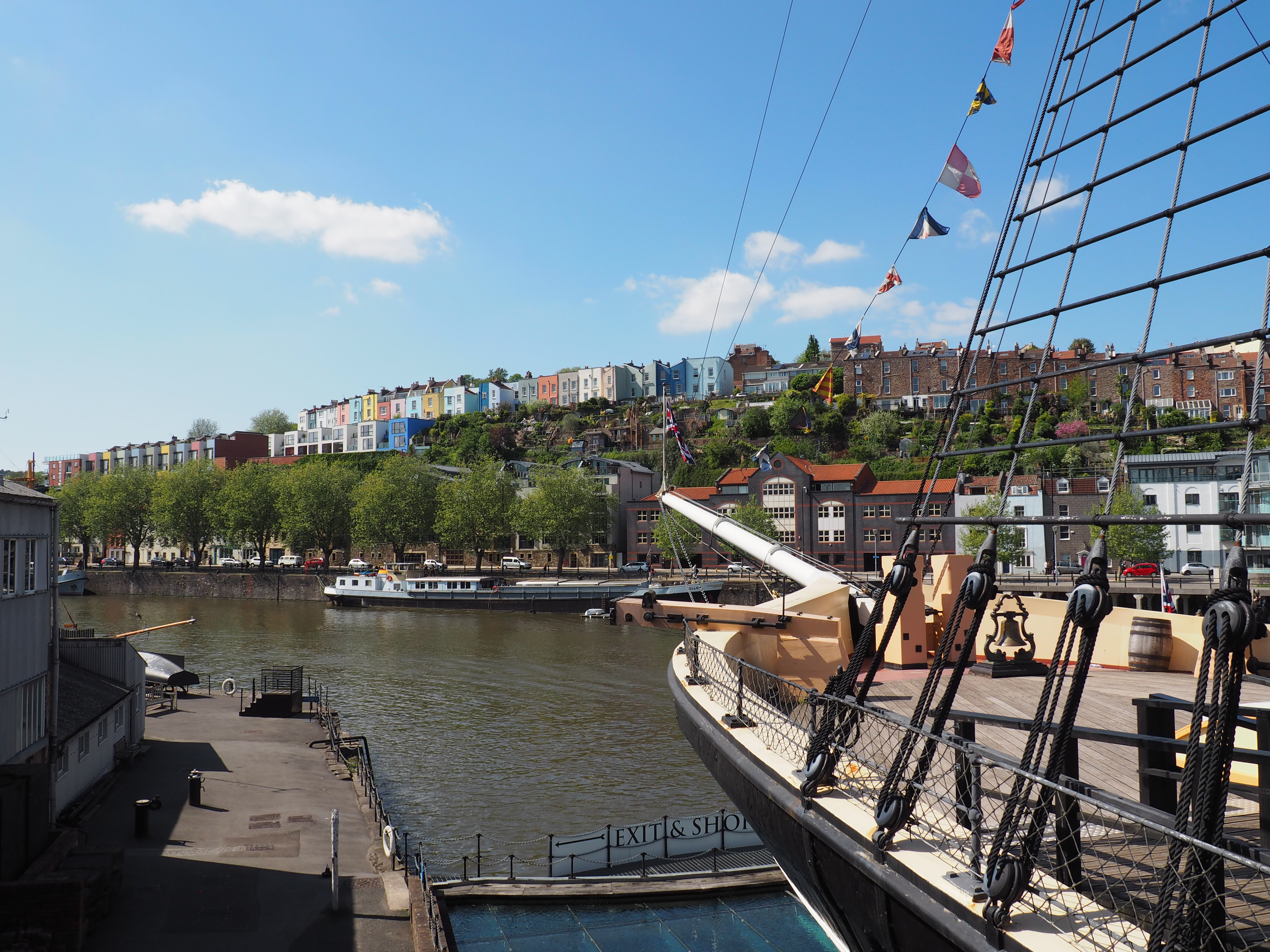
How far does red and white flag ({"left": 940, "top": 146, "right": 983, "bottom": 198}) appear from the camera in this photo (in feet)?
37.5

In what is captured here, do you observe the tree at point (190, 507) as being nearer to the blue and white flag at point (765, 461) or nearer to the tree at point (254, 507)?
the tree at point (254, 507)


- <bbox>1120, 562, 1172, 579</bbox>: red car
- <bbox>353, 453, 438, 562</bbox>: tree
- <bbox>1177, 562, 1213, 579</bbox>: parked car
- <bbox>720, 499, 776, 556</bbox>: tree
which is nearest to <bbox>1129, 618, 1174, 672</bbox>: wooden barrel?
<bbox>1120, 562, 1172, 579</bbox>: red car

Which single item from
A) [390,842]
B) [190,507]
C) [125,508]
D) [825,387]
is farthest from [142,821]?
[125,508]

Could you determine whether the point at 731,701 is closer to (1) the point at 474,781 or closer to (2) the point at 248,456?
(1) the point at 474,781

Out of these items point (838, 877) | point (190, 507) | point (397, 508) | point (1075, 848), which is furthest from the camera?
point (190, 507)

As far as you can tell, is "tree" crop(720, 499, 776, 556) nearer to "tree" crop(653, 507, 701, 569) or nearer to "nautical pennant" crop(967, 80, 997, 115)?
"tree" crop(653, 507, 701, 569)

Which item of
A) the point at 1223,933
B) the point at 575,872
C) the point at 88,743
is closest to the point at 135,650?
the point at 88,743

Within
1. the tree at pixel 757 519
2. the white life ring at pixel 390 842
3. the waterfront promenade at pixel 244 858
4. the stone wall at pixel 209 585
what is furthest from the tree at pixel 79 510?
the white life ring at pixel 390 842

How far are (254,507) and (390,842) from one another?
75070 mm

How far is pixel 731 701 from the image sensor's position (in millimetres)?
8961

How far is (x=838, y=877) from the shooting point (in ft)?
17.6

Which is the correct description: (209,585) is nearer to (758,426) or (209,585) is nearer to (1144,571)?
(758,426)

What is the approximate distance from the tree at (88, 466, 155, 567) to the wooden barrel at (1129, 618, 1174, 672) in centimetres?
8750

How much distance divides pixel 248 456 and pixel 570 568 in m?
69.6
